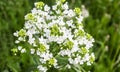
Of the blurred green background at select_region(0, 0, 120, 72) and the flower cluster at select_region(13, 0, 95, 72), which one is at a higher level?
the blurred green background at select_region(0, 0, 120, 72)

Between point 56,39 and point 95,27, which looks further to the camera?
point 95,27

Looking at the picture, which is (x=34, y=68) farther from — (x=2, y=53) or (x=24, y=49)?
(x=2, y=53)

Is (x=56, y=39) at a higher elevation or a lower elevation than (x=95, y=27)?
lower

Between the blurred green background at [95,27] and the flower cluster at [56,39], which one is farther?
the blurred green background at [95,27]

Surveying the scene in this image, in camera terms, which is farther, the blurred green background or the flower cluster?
the blurred green background

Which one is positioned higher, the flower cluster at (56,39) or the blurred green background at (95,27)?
the blurred green background at (95,27)
